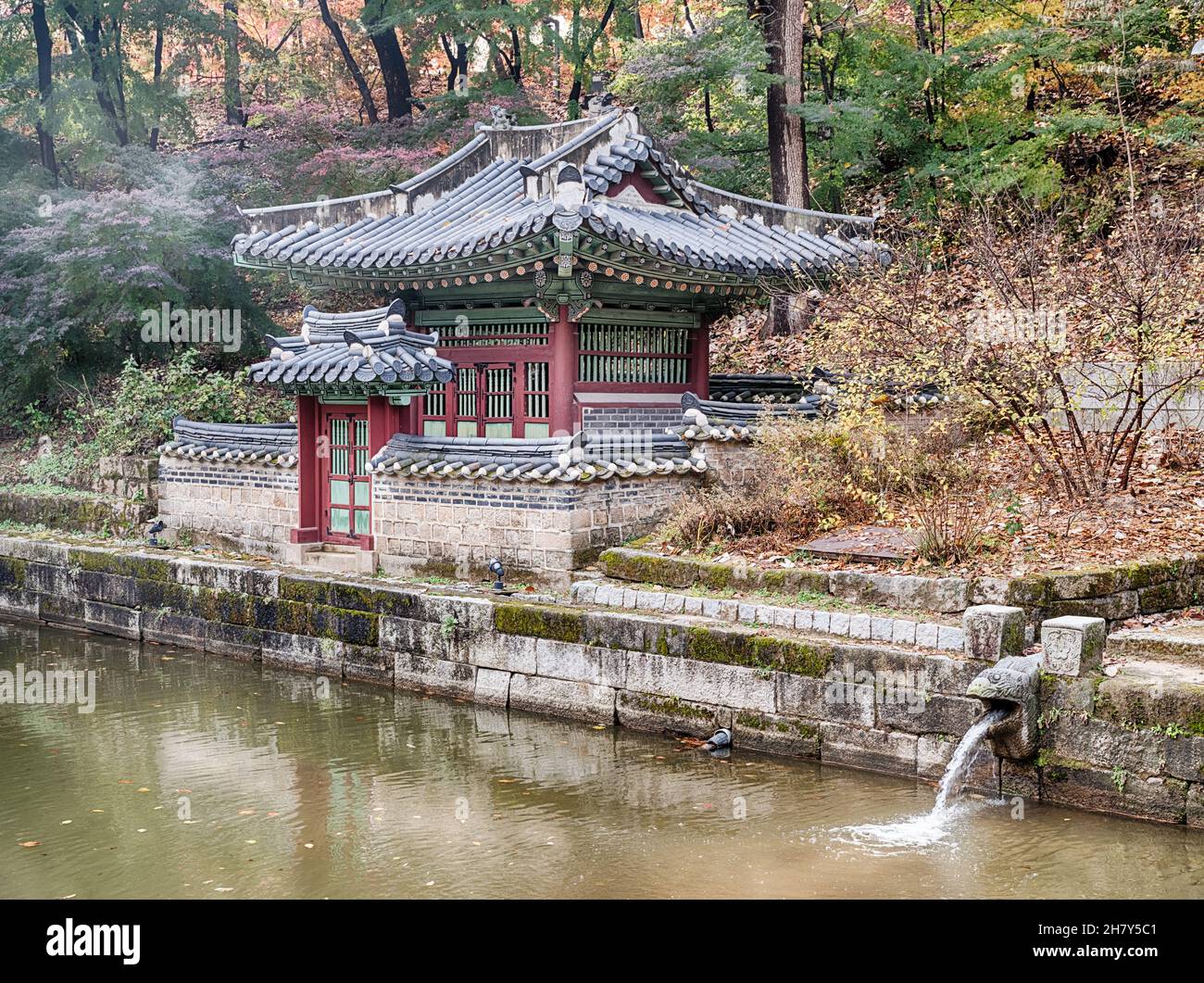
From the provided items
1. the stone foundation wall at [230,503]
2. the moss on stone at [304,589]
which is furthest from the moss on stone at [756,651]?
the stone foundation wall at [230,503]

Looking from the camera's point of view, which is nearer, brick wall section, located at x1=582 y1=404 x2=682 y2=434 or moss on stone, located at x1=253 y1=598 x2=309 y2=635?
moss on stone, located at x1=253 y1=598 x2=309 y2=635

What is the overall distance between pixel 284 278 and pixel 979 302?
1353 centimetres

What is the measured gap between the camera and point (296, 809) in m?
9.30

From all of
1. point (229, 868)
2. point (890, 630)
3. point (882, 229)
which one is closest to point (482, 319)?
point (890, 630)

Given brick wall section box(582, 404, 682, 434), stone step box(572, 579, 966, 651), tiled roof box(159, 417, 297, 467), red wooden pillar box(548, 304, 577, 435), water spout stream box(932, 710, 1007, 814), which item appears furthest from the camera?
tiled roof box(159, 417, 297, 467)

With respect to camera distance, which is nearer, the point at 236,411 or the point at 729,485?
the point at 729,485

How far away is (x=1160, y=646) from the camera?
30.5 ft

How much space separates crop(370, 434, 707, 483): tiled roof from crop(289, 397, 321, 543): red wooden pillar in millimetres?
1503

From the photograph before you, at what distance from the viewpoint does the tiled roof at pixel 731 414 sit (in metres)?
14.5

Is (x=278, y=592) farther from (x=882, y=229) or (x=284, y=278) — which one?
(x=882, y=229)
